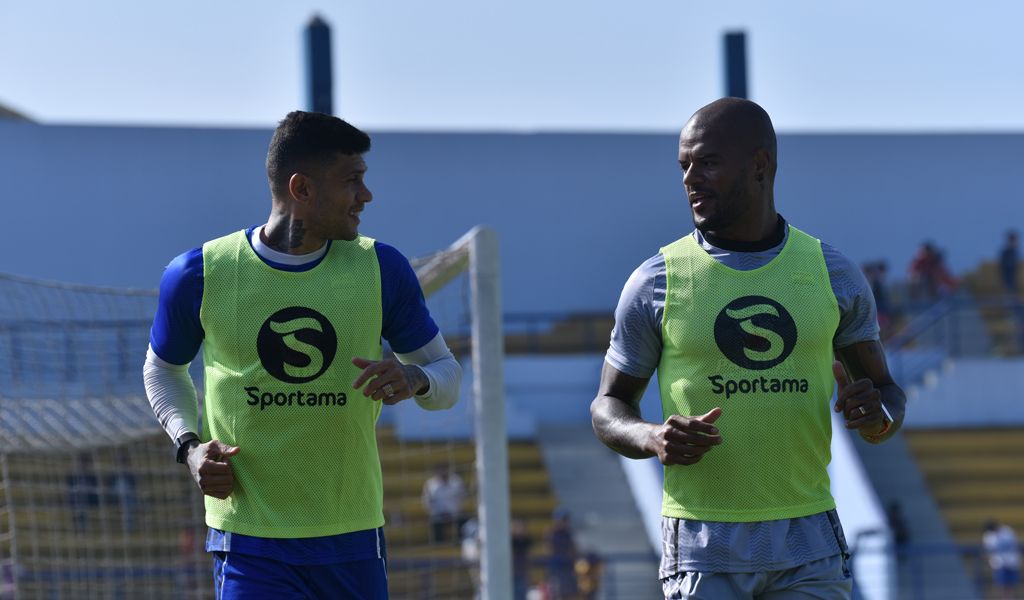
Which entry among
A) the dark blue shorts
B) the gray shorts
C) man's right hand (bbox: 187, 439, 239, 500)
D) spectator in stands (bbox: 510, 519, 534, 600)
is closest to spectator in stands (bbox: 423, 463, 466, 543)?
spectator in stands (bbox: 510, 519, 534, 600)

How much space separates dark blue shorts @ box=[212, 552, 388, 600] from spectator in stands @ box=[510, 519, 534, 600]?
996 centimetres

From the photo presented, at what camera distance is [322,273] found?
12.0ft

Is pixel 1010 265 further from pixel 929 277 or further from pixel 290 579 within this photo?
pixel 290 579

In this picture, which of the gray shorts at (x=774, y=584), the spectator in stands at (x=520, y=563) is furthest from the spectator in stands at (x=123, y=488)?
the spectator in stands at (x=520, y=563)

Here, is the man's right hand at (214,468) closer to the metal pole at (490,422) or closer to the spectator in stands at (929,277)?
the metal pole at (490,422)

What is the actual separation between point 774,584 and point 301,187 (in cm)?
142

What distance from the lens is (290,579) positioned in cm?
357

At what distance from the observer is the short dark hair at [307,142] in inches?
144

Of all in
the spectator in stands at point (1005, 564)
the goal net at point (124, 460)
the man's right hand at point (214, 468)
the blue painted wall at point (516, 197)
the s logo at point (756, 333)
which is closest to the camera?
the s logo at point (756, 333)

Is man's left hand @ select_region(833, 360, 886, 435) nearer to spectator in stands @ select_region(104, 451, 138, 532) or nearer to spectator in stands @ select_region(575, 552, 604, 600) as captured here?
spectator in stands @ select_region(104, 451, 138, 532)

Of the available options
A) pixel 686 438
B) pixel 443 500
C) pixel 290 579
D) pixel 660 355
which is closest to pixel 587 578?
Answer: pixel 443 500

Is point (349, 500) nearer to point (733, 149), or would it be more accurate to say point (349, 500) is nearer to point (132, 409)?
point (733, 149)

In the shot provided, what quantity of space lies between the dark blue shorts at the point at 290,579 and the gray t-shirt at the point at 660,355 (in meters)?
0.70

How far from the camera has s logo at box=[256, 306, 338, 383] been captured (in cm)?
360
